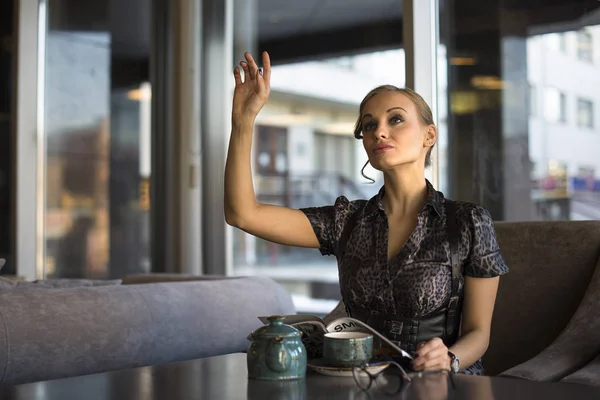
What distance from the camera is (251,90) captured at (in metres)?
1.79

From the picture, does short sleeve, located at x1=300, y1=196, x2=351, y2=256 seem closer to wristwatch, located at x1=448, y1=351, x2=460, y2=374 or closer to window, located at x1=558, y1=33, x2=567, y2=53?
wristwatch, located at x1=448, y1=351, x2=460, y2=374

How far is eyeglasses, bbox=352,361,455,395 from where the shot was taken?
1.40 m

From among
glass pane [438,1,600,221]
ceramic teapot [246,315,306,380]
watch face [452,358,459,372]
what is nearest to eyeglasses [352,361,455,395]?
ceramic teapot [246,315,306,380]

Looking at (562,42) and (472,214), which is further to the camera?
(562,42)

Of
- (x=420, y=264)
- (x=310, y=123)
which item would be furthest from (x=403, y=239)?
(x=310, y=123)

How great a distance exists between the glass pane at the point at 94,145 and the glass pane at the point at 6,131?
32 cm

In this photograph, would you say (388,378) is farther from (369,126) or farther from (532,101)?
(532,101)

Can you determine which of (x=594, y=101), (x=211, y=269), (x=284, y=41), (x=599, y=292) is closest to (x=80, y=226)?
(x=211, y=269)

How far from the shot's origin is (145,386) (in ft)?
4.77

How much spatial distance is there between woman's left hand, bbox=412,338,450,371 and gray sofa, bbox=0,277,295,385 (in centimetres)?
94

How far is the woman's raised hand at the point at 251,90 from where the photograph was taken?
69.9 inches

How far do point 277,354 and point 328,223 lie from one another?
67 cm

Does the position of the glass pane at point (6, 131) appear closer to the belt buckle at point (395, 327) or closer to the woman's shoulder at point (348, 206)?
the woman's shoulder at point (348, 206)

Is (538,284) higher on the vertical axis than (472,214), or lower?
lower
